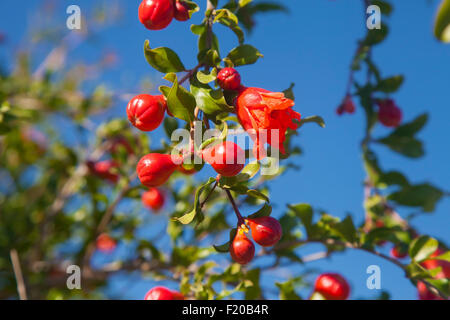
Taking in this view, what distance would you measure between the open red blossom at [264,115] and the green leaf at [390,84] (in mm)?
1258

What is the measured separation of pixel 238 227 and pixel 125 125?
169 centimetres

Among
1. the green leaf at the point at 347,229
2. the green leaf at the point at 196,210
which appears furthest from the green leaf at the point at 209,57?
the green leaf at the point at 347,229

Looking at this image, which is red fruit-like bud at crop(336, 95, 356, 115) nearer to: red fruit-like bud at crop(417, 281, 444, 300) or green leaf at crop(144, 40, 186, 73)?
red fruit-like bud at crop(417, 281, 444, 300)

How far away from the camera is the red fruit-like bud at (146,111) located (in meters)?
1.15

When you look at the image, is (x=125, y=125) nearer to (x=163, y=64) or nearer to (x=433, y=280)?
(x=163, y=64)

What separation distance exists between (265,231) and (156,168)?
1.17 ft

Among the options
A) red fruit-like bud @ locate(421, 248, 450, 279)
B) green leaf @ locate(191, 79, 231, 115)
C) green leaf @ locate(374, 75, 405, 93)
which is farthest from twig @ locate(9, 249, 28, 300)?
green leaf @ locate(374, 75, 405, 93)

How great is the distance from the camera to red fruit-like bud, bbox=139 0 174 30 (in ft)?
4.13

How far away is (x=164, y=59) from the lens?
50.8 inches

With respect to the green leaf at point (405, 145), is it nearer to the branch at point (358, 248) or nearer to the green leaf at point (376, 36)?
the green leaf at point (376, 36)

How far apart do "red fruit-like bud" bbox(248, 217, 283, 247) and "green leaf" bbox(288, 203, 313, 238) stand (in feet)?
1.67

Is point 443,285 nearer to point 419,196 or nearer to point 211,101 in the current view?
point 419,196
